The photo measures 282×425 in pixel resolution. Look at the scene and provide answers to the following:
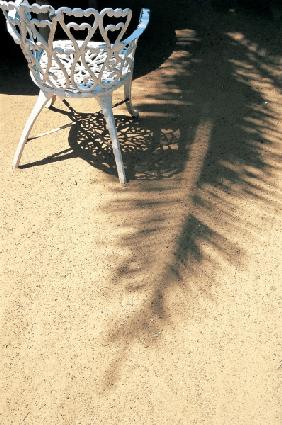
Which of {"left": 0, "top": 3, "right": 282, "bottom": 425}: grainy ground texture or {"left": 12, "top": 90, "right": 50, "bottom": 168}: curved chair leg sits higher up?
{"left": 12, "top": 90, "right": 50, "bottom": 168}: curved chair leg

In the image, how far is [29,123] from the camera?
3104 millimetres

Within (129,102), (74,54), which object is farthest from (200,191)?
(74,54)

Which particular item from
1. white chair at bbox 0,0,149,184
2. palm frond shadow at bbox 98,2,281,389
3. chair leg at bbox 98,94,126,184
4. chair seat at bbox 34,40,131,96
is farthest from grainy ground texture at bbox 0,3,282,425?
chair seat at bbox 34,40,131,96

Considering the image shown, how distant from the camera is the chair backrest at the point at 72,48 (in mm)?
2393

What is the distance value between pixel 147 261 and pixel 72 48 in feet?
4.37

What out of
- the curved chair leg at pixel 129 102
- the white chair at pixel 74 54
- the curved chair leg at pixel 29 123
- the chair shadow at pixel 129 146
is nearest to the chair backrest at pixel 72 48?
the white chair at pixel 74 54

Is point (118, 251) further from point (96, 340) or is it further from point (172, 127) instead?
point (172, 127)

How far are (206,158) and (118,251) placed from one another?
108cm

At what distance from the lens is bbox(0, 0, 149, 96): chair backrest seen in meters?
2.39

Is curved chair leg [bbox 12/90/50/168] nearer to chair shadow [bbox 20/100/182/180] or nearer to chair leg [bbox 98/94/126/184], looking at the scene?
chair shadow [bbox 20/100/182/180]

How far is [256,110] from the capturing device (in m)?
3.82

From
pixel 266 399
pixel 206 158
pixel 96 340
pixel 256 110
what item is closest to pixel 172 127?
pixel 206 158

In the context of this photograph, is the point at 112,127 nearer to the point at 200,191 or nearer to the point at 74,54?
the point at 74,54

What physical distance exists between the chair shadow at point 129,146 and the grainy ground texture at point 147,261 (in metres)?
0.01
